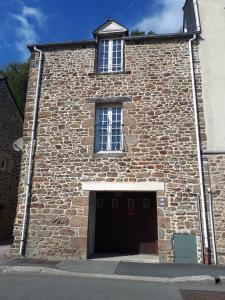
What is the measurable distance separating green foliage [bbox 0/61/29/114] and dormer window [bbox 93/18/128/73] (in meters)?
10.9

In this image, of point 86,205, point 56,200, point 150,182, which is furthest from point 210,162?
point 56,200

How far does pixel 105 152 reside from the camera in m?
9.64

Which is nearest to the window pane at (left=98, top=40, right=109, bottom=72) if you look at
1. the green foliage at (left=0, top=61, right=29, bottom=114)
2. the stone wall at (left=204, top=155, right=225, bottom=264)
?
the stone wall at (left=204, top=155, right=225, bottom=264)

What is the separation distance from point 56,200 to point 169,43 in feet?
21.8

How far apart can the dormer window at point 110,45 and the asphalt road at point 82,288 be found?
7.07 metres

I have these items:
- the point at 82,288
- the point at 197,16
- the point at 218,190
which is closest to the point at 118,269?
the point at 82,288

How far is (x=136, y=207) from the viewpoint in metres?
10.6

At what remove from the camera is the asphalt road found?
5297 mm

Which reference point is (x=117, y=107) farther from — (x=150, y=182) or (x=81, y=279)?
(x=81, y=279)

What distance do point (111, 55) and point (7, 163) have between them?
7599 mm

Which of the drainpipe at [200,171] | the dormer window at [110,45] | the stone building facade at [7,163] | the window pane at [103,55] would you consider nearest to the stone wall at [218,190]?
the drainpipe at [200,171]

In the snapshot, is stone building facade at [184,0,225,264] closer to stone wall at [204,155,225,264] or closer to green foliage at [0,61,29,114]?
stone wall at [204,155,225,264]

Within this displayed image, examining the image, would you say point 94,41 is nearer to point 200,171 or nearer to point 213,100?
point 213,100

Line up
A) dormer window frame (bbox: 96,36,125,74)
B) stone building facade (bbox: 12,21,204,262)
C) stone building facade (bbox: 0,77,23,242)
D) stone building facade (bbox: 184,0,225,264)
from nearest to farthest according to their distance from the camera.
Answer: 1. stone building facade (bbox: 184,0,225,264)
2. stone building facade (bbox: 12,21,204,262)
3. dormer window frame (bbox: 96,36,125,74)
4. stone building facade (bbox: 0,77,23,242)
